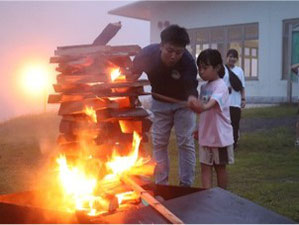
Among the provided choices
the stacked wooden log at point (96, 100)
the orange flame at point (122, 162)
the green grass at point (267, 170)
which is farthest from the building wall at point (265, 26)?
the orange flame at point (122, 162)

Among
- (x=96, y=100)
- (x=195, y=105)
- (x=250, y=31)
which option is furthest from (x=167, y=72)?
(x=250, y=31)

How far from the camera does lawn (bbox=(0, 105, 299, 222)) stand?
5094 mm

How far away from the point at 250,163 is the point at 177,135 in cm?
264

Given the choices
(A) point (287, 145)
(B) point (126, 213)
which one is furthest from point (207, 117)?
(A) point (287, 145)

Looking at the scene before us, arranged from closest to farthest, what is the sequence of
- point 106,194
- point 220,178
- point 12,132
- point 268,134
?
point 106,194
point 220,178
point 268,134
point 12,132

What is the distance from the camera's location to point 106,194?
3.46 m

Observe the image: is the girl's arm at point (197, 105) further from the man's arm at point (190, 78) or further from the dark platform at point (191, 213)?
the dark platform at point (191, 213)

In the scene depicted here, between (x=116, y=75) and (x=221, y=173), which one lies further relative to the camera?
(x=221, y=173)

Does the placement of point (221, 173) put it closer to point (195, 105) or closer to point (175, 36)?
point (195, 105)

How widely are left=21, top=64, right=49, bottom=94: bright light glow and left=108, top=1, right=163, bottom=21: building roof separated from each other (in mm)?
4853

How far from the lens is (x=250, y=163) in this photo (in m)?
6.84

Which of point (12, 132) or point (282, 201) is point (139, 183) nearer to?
point (282, 201)

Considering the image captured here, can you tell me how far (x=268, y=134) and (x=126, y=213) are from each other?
7389mm

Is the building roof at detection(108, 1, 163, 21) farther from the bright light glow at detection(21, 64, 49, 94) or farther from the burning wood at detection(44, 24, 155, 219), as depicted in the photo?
the burning wood at detection(44, 24, 155, 219)
